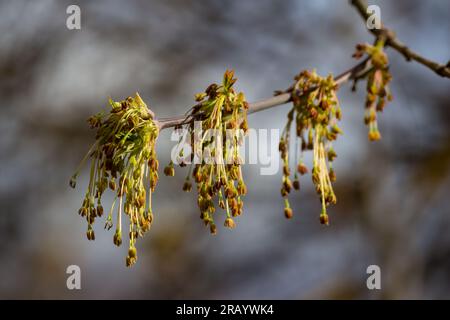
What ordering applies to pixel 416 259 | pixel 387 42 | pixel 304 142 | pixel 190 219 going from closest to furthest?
1. pixel 387 42
2. pixel 304 142
3. pixel 416 259
4. pixel 190 219

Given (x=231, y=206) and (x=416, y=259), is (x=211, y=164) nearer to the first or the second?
(x=231, y=206)

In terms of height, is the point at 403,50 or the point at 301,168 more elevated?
the point at 403,50

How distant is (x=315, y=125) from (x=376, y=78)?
0.13 m

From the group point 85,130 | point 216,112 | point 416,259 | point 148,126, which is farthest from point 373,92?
point 85,130

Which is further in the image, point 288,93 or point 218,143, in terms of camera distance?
point 218,143

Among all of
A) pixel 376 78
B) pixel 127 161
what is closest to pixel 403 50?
pixel 376 78

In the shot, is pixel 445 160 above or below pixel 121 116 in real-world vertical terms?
above

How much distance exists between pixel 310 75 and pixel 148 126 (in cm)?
29

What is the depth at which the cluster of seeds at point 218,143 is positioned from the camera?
3.28 feet

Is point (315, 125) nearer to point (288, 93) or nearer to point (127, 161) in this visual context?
point (288, 93)

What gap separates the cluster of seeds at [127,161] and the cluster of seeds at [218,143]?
0.07 metres

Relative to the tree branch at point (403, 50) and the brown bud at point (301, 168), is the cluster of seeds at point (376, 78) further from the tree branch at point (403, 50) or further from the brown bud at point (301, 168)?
the brown bud at point (301, 168)

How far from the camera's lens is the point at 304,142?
0.97m

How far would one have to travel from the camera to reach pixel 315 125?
38.3 inches
